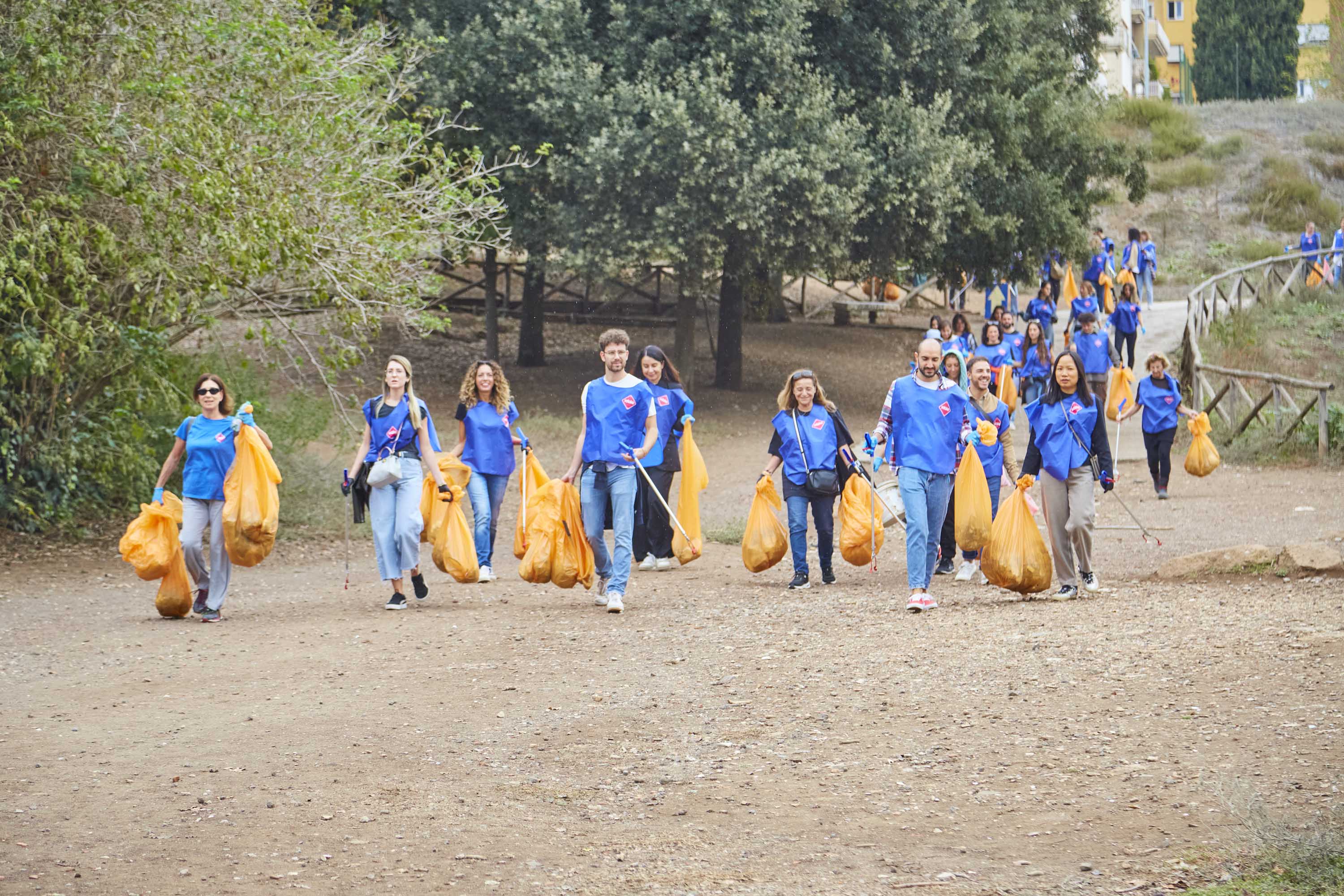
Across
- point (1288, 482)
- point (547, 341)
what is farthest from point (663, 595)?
point (547, 341)

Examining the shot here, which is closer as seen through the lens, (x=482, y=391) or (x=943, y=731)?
(x=943, y=731)

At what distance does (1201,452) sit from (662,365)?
277 inches

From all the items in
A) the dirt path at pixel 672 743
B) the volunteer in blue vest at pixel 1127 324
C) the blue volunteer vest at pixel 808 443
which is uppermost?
the volunteer in blue vest at pixel 1127 324

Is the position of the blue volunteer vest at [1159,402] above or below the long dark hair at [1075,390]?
below

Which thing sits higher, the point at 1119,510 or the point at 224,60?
the point at 224,60

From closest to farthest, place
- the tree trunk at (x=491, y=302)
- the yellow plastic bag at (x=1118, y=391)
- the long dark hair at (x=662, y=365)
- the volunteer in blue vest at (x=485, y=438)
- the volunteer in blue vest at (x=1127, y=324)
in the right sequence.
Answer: the volunteer in blue vest at (x=485, y=438) → the long dark hair at (x=662, y=365) → the yellow plastic bag at (x=1118, y=391) → the volunteer in blue vest at (x=1127, y=324) → the tree trunk at (x=491, y=302)

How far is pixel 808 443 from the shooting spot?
1005cm

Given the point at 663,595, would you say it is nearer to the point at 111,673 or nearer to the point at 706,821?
the point at 111,673

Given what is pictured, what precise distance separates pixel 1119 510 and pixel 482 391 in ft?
23.7

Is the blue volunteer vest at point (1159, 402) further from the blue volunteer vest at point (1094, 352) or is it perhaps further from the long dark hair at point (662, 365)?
the long dark hair at point (662, 365)

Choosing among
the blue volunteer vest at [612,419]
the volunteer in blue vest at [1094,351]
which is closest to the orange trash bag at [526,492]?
the blue volunteer vest at [612,419]

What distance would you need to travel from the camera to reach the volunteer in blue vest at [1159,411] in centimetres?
1448

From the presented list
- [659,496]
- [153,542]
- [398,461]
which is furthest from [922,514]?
[153,542]

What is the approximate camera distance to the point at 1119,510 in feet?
47.7
